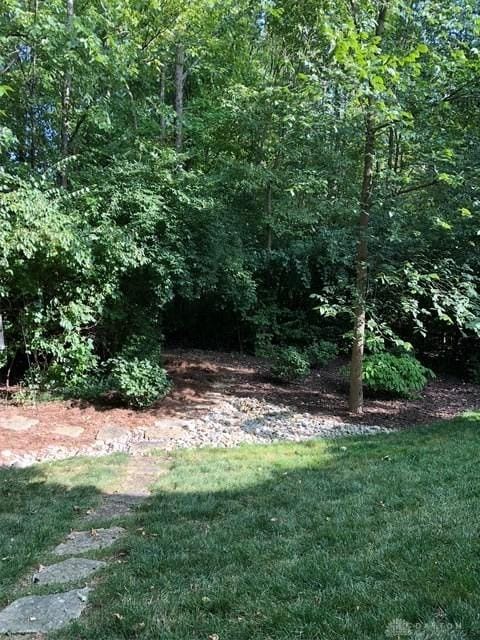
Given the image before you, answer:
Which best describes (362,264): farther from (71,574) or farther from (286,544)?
(71,574)

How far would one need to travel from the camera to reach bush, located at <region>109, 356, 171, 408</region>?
20.3 feet

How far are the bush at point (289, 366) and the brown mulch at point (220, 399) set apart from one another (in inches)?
6.5

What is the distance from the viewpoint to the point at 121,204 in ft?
22.2

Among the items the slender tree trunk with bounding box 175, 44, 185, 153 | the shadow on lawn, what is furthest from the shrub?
the shadow on lawn

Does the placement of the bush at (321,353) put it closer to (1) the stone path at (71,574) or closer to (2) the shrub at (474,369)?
(2) the shrub at (474,369)

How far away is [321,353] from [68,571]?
Result: 21.9 ft

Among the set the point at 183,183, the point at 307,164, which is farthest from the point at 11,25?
the point at 307,164

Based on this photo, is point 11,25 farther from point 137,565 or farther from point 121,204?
point 137,565

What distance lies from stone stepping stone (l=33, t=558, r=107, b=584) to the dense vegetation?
3446mm

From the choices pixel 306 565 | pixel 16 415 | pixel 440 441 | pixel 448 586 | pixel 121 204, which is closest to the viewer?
pixel 448 586

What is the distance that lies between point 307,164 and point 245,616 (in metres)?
7.06

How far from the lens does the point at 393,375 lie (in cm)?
701

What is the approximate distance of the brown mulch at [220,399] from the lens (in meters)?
5.72

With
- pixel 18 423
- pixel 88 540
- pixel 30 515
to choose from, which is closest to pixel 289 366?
pixel 18 423
